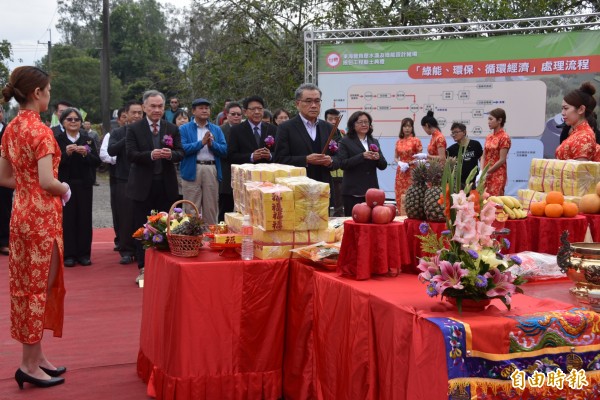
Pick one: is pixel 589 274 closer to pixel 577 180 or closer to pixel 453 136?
pixel 577 180

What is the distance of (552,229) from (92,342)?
107 inches

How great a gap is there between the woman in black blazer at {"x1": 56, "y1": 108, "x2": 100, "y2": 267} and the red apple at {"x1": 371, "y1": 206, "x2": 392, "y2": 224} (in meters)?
4.61

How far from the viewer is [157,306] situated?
3.57 m

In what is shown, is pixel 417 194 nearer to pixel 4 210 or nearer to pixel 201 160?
pixel 201 160

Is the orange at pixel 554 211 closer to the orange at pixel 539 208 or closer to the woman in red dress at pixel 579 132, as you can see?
the orange at pixel 539 208

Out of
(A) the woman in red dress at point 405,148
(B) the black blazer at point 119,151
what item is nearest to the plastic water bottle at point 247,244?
(B) the black blazer at point 119,151

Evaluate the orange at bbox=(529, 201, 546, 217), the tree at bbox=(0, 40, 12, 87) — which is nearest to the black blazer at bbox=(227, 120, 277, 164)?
the orange at bbox=(529, 201, 546, 217)

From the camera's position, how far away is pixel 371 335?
269cm

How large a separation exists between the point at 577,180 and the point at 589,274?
4.36 feet

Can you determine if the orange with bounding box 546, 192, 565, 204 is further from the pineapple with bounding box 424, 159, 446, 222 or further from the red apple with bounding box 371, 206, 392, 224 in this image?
the red apple with bounding box 371, 206, 392, 224

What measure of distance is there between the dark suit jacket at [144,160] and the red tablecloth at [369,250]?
3.18 metres

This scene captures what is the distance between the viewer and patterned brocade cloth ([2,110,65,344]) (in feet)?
11.6

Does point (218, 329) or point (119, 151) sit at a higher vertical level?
point (119, 151)

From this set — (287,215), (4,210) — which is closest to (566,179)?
(287,215)
